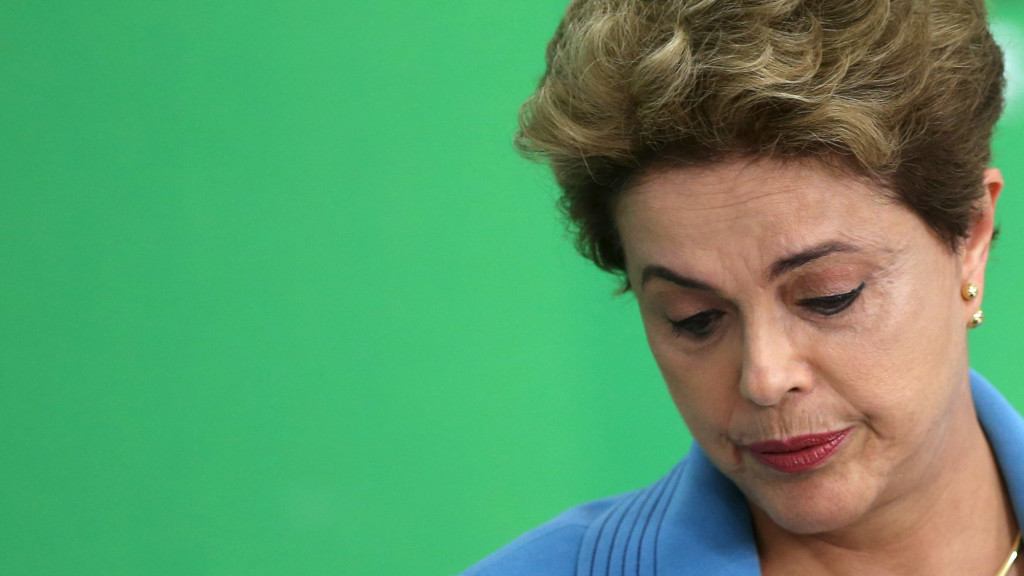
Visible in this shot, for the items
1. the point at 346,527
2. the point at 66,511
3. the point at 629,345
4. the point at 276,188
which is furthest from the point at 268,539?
the point at 629,345

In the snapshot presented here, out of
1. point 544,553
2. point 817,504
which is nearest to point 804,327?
point 817,504

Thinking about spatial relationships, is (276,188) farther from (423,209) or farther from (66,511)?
(66,511)

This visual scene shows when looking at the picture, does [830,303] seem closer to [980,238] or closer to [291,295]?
[980,238]

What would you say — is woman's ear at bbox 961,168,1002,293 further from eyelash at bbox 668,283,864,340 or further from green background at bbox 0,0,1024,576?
green background at bbox 0,0,1024,576

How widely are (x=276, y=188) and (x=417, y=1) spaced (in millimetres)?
336

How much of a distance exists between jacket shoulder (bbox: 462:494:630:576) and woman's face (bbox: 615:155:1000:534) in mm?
218

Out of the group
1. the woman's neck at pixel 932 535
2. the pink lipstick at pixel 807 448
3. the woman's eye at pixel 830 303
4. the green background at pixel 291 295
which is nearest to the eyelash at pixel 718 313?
the woman's eye at pixel 830 303

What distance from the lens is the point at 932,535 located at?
113 centimetres

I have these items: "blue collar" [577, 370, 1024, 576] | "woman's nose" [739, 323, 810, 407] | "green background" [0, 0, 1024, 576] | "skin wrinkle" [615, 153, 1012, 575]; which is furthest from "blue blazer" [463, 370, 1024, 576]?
"green background" [0, 0, 1024, 576]

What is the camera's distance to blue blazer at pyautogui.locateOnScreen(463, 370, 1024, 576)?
1153mm

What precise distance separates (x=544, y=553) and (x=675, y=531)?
0.13 m

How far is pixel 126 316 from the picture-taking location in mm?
1692

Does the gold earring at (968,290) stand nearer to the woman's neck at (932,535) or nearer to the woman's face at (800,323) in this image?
the woman's face at (800,323)

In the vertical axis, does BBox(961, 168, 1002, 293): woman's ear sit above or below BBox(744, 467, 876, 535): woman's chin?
above
